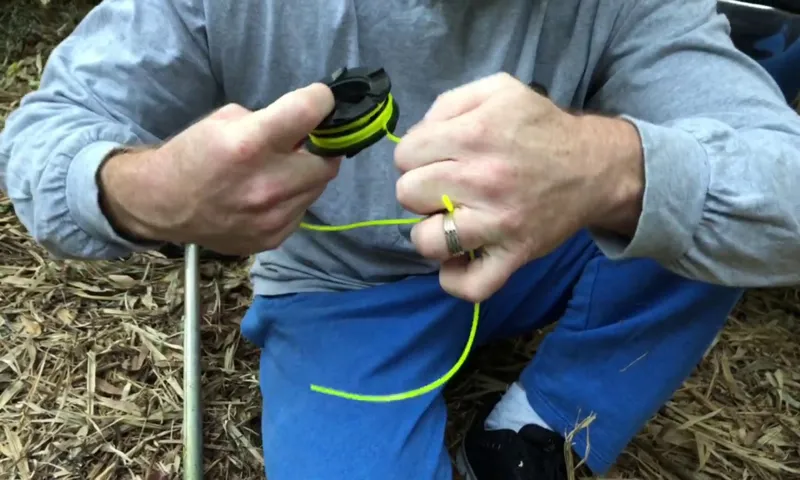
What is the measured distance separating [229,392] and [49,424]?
0.92 feet

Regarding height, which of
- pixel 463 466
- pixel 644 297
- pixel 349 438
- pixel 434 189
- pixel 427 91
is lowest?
pixel 463 466

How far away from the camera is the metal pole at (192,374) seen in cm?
122

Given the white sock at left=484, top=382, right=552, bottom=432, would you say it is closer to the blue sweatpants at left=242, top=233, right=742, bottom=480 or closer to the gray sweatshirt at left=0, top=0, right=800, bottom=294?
the blue sweatpants at left=242, top=233, right=742, bottom=480

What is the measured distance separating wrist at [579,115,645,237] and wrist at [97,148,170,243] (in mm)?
420

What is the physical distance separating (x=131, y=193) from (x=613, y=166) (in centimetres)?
47

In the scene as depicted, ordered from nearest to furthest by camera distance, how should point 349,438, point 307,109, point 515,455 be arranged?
point 307,109 < point 349,438 < point 515,455

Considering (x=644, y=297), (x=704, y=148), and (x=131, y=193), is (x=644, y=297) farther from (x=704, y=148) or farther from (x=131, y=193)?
(x=131, y=193)

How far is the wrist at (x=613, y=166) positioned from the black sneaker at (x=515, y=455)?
486 millimetres

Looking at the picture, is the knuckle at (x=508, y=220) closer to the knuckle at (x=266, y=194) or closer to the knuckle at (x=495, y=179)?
the knuckle at (x=495, y=179)

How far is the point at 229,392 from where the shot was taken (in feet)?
4.52

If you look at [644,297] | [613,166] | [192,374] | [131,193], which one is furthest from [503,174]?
[192,374]

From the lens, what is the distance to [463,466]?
126 centimetres

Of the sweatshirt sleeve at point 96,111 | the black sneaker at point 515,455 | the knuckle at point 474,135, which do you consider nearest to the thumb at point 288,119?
the knuckle at point 474,135

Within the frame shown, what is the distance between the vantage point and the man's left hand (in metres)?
0.71
